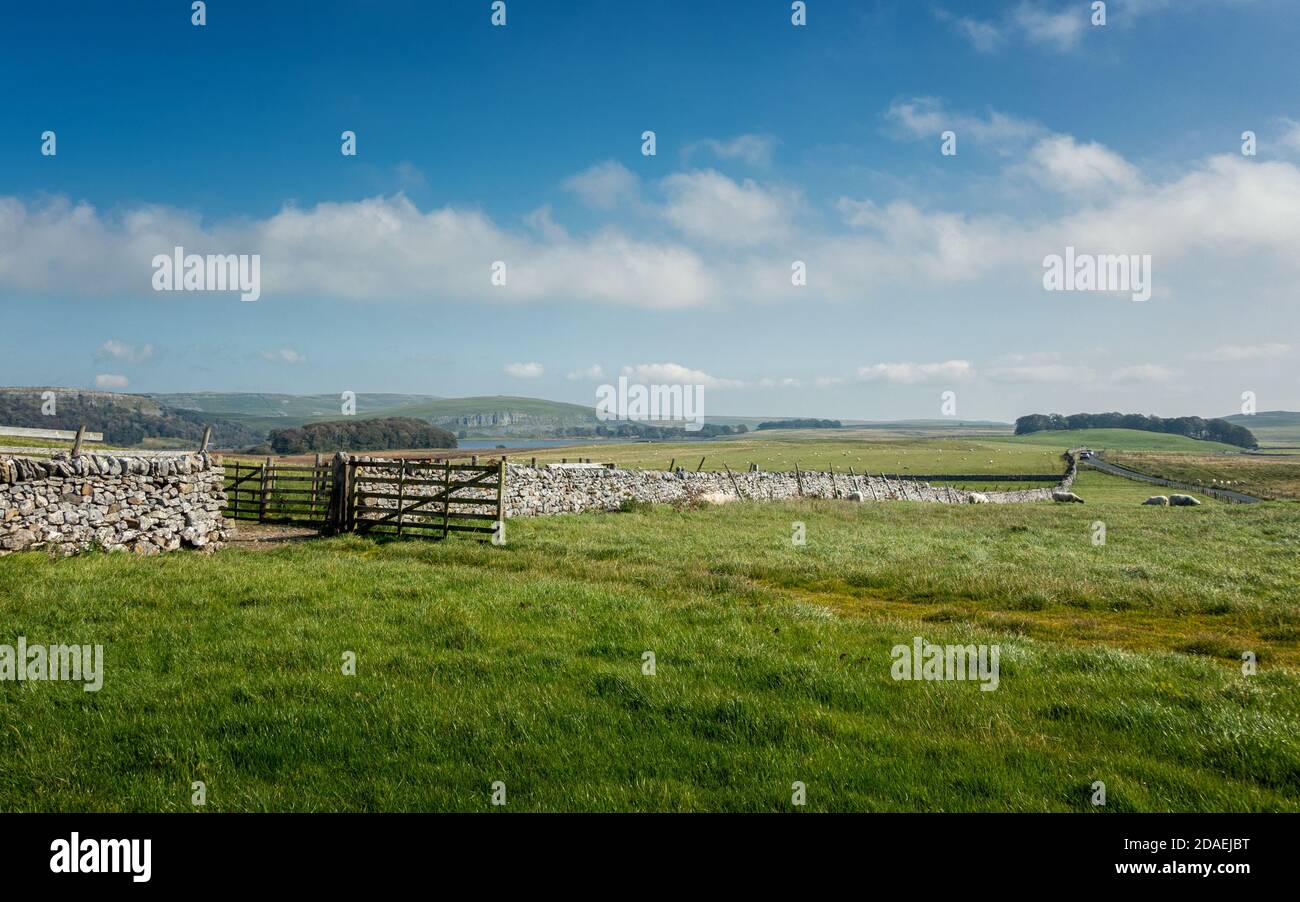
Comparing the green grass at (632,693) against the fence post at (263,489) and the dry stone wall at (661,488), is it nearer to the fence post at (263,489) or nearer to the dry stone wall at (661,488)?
the fence post at (263,489)

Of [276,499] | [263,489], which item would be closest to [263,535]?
[263,489]

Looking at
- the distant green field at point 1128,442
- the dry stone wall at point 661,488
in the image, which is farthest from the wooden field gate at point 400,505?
the distant green field at point 1128,442

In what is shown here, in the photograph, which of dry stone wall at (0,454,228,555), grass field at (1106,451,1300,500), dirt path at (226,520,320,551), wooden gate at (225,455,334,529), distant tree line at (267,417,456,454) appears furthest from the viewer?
distant tree line at (267,417,456,454)

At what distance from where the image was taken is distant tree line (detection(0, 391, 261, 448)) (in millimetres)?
94625

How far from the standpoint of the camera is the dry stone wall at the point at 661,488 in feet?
97.8

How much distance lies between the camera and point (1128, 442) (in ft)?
549

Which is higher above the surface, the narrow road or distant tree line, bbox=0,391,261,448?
distant tree line, bbox=0,391,261,448

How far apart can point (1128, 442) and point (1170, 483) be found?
374 feet

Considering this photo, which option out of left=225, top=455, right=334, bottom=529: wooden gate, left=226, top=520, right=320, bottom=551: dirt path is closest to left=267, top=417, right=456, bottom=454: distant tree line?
left=225, top=455, right=334, bottom=529: wooden gate

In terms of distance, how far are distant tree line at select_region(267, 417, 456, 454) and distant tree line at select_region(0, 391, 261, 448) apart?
10225mm

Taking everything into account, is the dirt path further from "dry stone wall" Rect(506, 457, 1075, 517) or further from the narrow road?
the narrow road
